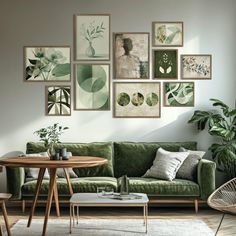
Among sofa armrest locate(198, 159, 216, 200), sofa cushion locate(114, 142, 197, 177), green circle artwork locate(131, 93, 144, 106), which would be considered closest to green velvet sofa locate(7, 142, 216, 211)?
sofa armrest locate(198, 159, 216, 200)

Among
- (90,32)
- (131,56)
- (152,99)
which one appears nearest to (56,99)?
(90,32)

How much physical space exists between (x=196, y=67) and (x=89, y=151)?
1.84 meters

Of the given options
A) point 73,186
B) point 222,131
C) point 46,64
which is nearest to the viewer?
point 73,186

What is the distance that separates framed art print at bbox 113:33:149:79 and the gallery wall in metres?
0.11

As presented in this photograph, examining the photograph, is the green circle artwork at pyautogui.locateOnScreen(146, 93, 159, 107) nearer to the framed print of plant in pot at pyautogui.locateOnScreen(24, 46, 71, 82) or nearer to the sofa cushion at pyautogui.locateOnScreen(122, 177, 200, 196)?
the framed print of plant in pot at pyautogui.locateOnScreen(24, 46, 71, 82)

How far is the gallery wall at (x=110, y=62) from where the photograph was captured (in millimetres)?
7012

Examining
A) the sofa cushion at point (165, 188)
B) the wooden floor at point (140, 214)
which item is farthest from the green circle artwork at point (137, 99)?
the wooden floor at point (140, 214)

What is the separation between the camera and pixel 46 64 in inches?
277

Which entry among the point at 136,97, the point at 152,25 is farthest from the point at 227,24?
the point at 136,97

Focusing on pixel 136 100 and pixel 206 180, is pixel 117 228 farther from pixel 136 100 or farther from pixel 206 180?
pixel 136 100

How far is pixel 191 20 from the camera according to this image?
7066 millimetres

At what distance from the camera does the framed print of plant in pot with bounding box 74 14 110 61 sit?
702 centimetres

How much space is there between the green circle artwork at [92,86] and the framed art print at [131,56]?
21 centimetres

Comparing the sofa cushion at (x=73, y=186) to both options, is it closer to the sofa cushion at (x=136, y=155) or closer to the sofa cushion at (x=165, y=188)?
the sofa cushion at (x=165, y=188)
